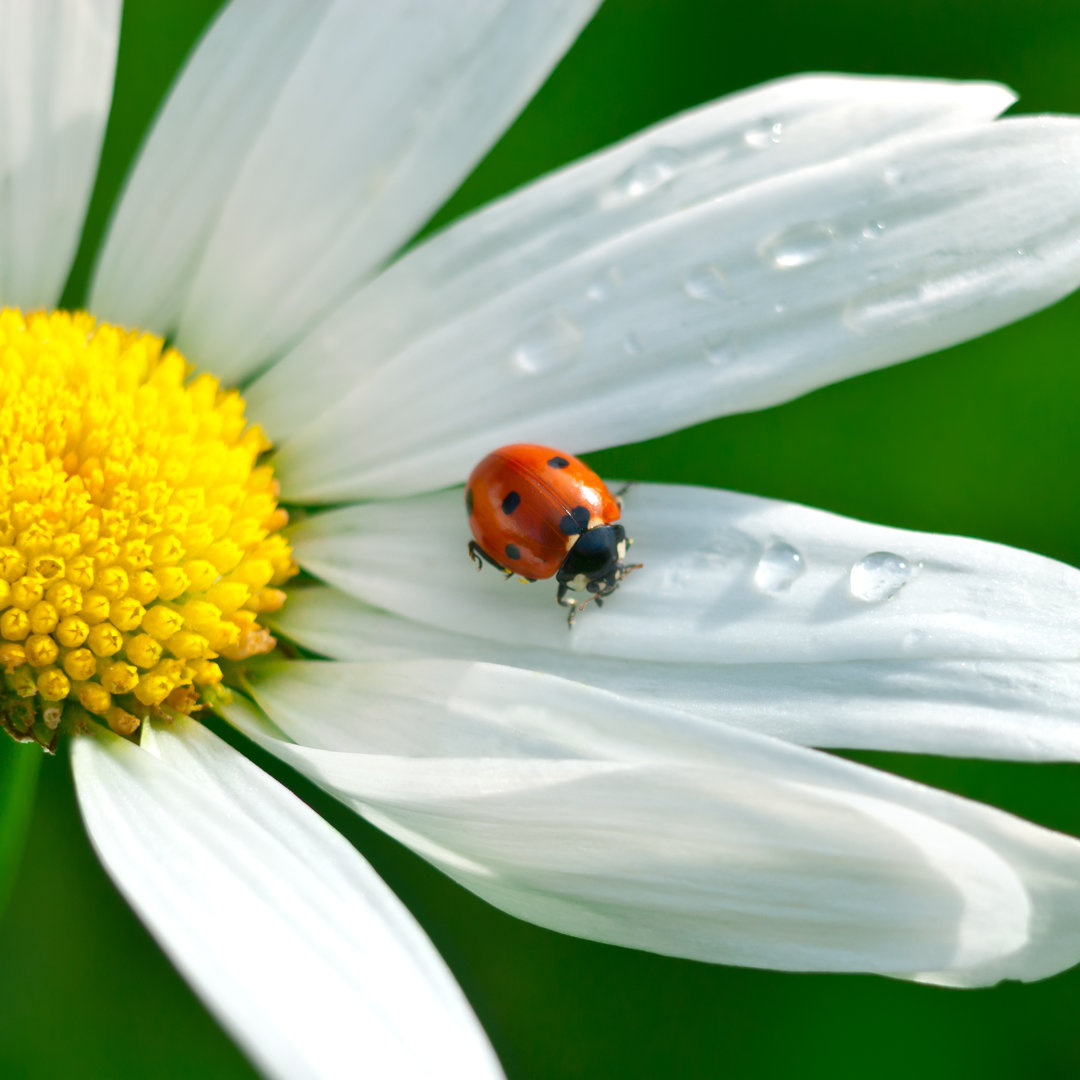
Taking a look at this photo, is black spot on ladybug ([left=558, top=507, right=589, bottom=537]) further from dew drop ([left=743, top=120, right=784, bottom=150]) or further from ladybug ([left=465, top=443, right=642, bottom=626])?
dew drop ([left=743, top=120, right=784, bottom=150])

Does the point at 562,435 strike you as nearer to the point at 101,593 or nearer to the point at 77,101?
the point at 101,593

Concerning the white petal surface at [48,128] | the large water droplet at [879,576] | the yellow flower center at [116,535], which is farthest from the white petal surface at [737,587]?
the white petal surface at [48,128]

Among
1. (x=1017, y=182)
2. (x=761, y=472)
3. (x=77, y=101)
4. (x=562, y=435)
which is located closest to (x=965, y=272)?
(x=1017, y=182)

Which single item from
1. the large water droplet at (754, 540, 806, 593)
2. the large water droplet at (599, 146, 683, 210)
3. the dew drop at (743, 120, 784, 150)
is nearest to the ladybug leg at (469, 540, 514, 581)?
the large water droplet at (754, 540, 806, 593)

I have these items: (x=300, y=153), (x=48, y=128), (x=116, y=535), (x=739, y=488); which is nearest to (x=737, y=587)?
(x=739, y=488)

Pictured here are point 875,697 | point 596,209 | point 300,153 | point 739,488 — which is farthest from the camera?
point 739,488

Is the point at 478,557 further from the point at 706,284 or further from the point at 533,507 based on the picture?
the point at 706,284
